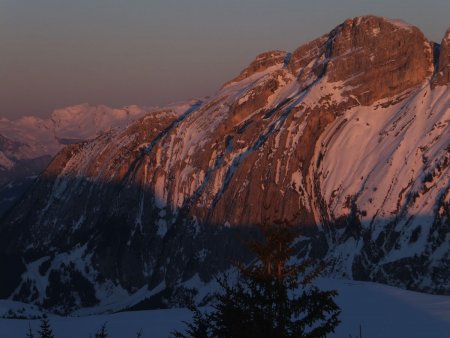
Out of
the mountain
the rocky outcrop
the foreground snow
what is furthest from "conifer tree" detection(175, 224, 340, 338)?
the rocky outcrop

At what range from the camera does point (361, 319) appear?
42.8 m

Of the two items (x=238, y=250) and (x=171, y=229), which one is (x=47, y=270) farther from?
(x=238, y=250)

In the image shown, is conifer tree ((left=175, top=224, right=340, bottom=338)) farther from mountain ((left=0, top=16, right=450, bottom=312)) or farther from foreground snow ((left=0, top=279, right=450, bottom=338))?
mountain ((left=0, top=16, right=450, bottom=312))

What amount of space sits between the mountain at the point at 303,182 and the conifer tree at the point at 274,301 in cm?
9753

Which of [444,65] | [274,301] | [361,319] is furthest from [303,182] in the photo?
[274,301]

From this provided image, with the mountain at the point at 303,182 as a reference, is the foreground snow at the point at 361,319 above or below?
below

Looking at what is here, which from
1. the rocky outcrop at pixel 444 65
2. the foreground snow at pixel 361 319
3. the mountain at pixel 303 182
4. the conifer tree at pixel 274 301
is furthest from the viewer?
the rocky outcrop at pixel 444 65

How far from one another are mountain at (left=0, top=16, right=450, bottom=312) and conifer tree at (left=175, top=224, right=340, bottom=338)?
97.5m


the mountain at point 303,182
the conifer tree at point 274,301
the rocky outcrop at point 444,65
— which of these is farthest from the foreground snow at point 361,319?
the rocky outcrop at point 444,65

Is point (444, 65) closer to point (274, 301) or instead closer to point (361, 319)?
point (361, 319)

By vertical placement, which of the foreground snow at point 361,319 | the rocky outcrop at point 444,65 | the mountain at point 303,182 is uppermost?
the rocky outcrop at point 444,65

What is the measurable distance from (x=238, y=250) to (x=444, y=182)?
119 feet

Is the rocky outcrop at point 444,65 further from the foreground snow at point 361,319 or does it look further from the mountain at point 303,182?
the foreground snow at point 361,319

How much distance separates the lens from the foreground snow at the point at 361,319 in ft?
131
